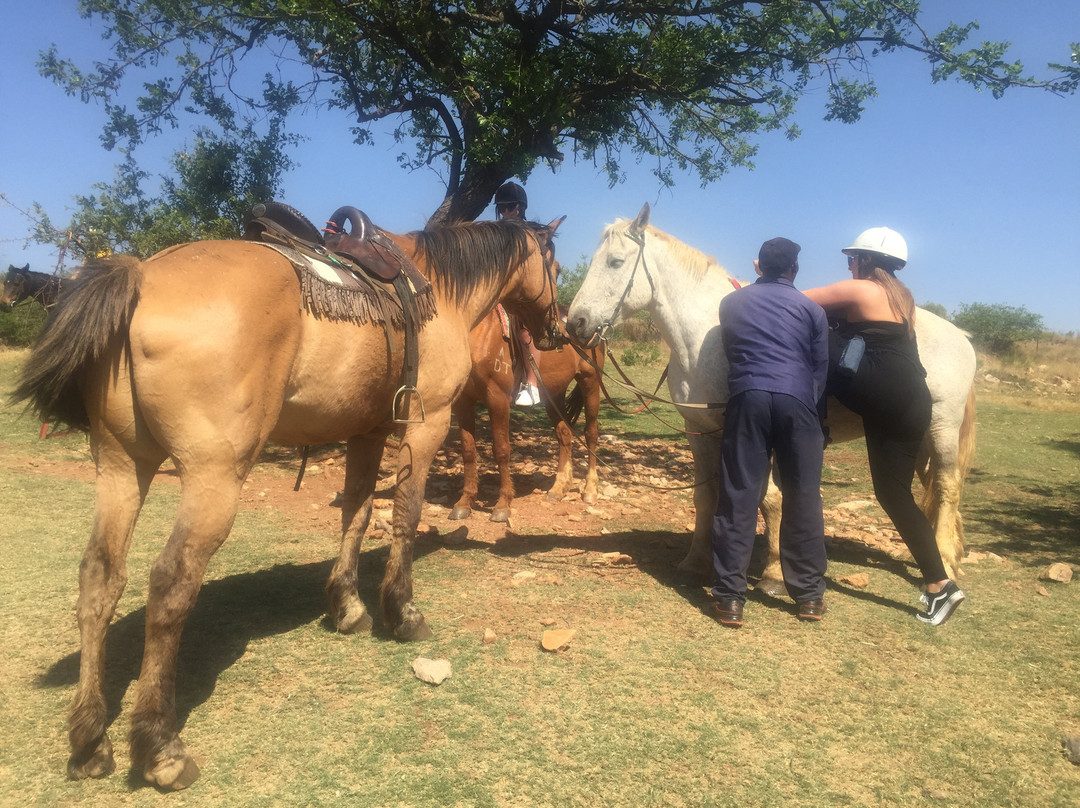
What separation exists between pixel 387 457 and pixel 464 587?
438cm

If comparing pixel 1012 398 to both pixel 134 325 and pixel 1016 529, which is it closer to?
pixel 1016 529

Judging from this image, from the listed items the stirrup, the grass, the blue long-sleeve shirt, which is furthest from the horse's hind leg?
the blue long-sleeve shirt

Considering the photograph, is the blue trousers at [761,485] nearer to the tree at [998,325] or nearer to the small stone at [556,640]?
the small stone at [556,640]

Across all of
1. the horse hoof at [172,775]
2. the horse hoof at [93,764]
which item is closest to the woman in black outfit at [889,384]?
the horse hoof at [172,775]

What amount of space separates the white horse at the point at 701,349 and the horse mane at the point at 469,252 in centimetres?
60

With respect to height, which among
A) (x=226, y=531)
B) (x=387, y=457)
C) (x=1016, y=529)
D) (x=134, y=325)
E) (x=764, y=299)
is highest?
(x=764, y=299)

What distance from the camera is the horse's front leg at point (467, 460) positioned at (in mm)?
6082

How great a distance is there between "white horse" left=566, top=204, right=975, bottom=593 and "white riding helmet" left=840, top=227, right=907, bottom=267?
67 centimetres

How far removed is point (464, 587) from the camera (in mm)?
4266

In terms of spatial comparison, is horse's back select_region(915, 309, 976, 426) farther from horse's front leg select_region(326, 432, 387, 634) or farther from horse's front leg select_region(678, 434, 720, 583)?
horse's front leg select_region(326, 432, 387, 634)

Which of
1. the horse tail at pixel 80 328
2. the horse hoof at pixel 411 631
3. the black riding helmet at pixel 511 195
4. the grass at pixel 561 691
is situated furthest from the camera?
the black riding helmet at pixel 511 195

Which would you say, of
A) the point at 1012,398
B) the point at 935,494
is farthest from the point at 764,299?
the point at 1012,398

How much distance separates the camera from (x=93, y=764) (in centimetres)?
235

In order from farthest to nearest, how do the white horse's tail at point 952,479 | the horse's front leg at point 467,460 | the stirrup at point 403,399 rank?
the horse's front leg at point 467,460, the white horse's tail at point 952,479, the stirrup at point 403,399
